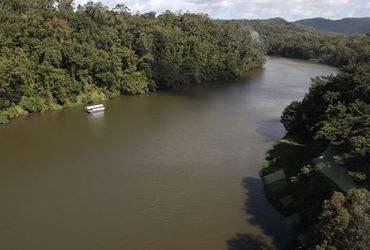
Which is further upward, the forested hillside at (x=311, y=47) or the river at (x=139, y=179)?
the forested hillside at (x=311, y=47)

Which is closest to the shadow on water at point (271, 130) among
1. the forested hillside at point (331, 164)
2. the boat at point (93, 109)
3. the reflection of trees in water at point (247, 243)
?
the forested hillside at point (331, 164)

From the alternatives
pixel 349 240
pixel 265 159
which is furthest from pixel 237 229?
pixel 265 159

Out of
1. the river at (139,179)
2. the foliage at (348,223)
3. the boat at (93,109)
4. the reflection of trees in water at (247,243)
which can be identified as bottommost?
the reflection of trees in water at (247,243)

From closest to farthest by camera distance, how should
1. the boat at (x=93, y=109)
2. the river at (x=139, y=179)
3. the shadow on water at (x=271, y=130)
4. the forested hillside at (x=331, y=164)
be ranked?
the forested hillside at (x=331, y=164), the river at (x=139, y=179), the shadow on water at (x=271, y=130), the boat at (x=93, y=109)

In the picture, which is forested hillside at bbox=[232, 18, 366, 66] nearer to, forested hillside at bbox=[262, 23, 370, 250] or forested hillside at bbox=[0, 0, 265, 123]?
forested hillside at bbox=[0, 0, 265, 123]

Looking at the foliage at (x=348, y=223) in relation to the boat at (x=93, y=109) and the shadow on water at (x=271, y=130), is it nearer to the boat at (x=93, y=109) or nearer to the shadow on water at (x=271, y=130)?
the shadow on water at (x=271, y=130)

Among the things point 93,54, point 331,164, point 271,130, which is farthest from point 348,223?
point 93,54
